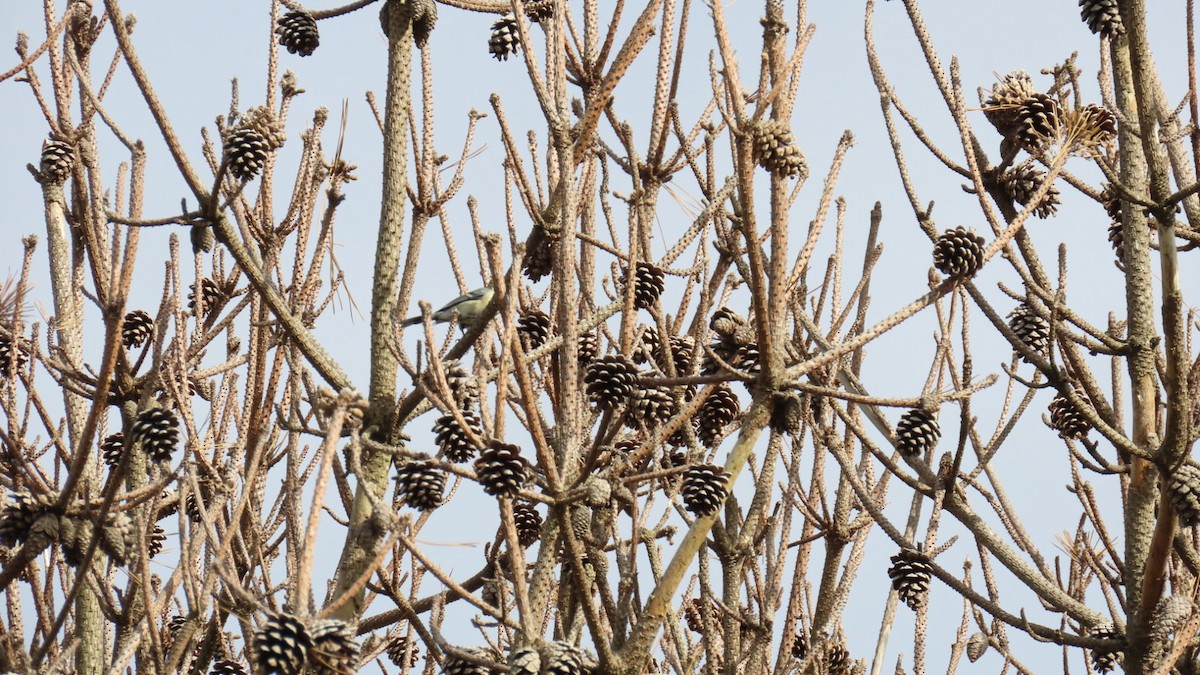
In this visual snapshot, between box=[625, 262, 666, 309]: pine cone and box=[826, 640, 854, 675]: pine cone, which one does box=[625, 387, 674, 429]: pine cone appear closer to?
box=[625, 262, 666, 309]: pine cone

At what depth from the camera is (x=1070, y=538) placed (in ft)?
14.1

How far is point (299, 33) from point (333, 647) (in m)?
1.97

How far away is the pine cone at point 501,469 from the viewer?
8.32 ft

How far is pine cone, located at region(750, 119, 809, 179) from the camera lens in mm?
2643

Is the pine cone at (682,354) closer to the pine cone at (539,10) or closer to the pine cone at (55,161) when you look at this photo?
the pine cone at (539,10)

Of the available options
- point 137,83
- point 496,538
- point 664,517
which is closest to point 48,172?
point 137,83

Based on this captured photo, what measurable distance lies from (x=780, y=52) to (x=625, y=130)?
1296mm

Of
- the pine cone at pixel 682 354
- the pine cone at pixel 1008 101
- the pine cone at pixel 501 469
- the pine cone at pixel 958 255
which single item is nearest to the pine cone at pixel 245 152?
the pine cone at pixel 501 469

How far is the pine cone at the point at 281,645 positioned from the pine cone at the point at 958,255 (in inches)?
69.7

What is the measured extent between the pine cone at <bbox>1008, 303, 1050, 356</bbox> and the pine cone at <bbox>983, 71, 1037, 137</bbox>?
58 centimetres

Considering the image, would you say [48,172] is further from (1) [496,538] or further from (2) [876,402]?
(2) [876,402]

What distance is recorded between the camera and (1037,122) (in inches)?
147

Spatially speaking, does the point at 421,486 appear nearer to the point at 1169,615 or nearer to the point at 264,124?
the point at 264,124

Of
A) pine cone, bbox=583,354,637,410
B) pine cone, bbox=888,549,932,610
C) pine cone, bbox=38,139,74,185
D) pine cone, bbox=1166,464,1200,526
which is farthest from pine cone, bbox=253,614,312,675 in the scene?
pine cone, bbox=38,139,74,185
